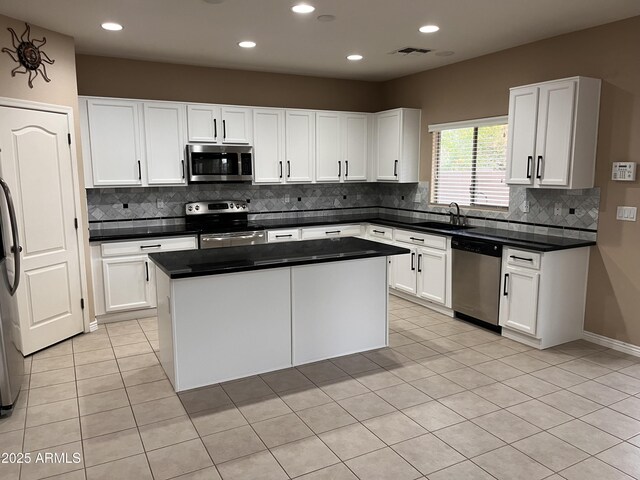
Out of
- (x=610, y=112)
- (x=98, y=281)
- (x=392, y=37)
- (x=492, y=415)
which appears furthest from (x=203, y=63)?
(x=492, y=415)

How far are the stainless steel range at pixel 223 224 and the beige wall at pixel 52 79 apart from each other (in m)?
1.26

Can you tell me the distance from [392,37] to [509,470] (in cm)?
371

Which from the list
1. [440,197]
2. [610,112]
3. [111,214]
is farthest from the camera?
[440,197]

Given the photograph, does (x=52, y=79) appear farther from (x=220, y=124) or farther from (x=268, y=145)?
(x=268, y=145)

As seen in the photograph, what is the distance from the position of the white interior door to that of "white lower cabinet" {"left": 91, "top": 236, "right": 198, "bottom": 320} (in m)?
0.29

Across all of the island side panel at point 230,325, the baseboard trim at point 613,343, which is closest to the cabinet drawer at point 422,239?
the baseboard trim at point 613,343

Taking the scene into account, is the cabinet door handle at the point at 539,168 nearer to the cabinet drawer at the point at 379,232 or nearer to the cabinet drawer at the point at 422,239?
the cabinet drawer at the point at 422,239

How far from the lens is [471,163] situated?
542 centimetres

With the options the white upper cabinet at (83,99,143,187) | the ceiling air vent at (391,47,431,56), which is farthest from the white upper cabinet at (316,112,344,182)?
the white upper cabinet at (83,99,143,187)

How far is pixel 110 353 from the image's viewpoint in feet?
13.3

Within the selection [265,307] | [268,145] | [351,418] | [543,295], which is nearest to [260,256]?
[265,307]

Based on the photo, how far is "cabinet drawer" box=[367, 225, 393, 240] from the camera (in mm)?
5860

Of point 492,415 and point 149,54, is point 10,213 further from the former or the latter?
point 492,415

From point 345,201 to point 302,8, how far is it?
11.4 feet
